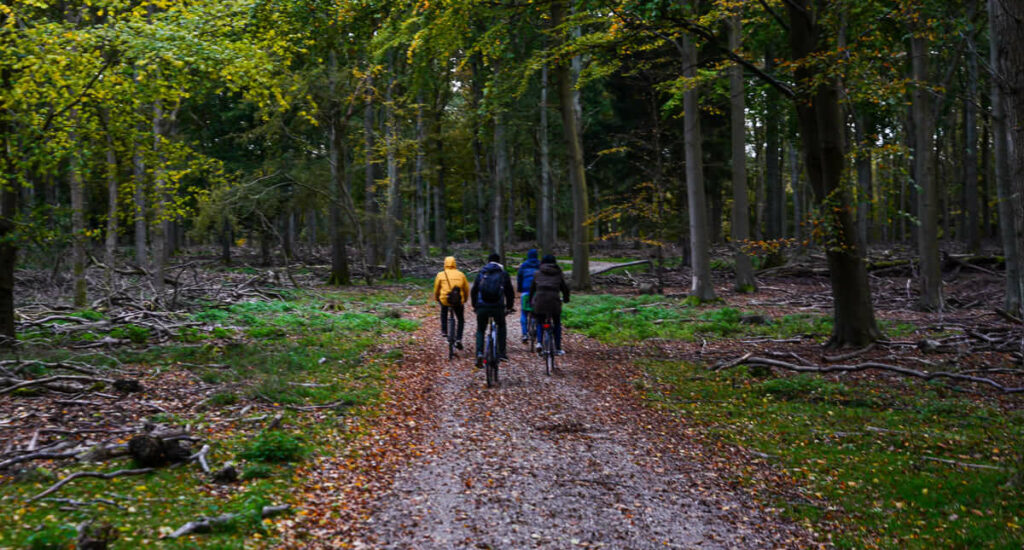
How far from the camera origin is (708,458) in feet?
22.9

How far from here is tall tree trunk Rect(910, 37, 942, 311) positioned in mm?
14555

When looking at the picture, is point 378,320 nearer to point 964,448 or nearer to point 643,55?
point 964,448

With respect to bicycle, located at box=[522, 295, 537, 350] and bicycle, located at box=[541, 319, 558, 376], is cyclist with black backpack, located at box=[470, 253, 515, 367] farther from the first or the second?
bicycle, located at box=[522, 295, 537, 350]

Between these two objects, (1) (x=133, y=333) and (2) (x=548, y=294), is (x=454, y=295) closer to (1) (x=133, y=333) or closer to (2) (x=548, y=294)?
(2) (x=548, y=294)

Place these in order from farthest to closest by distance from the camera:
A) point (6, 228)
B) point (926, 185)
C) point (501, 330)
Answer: point (926, 185)
point (501, 330)
point (6, 228)

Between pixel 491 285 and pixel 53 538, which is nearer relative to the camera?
pixel 53 538

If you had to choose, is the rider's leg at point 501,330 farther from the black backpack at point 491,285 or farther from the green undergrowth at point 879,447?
the green undergrowth at point 879,447

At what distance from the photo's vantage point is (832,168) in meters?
11.2

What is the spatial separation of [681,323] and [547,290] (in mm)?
6205

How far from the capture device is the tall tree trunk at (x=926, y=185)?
47.8 feet

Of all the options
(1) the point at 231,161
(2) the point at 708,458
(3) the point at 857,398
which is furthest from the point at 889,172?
(1) the point at 231,161

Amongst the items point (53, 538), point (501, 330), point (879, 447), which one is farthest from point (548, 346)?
point (53, 538)

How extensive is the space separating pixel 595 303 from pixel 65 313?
14064 mm

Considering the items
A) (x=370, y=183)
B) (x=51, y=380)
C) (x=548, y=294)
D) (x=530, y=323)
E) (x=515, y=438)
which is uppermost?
(x=370, y=183)
